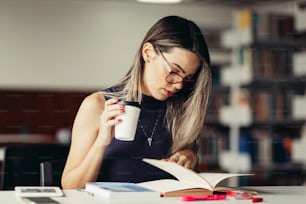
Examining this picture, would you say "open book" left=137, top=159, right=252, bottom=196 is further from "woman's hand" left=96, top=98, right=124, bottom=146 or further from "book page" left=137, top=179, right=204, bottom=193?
"woman's hand" left=96, top=98, right=124, bottom=146

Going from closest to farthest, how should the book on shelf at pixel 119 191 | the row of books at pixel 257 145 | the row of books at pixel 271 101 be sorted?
the book on shelf at pixel 119 191 → the row of books at pixel 257 145 → the row of books at pixel 271 101

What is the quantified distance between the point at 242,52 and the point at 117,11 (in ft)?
2.66

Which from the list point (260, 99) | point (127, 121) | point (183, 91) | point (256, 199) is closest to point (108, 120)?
point (127, 121)

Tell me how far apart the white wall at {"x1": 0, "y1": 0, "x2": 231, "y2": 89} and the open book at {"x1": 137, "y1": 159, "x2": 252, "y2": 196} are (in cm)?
37

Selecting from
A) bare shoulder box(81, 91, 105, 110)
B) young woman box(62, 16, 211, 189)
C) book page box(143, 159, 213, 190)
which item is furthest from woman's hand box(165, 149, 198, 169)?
bare shoulder box(81, 91, 105, 110)

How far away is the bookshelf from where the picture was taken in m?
2.25

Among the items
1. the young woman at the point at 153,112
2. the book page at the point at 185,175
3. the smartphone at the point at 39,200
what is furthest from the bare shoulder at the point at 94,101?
the smartphone at the point at 39,200

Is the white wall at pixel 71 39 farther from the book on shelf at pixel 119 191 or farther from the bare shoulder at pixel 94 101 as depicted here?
the book on shelf at pixel 119 191

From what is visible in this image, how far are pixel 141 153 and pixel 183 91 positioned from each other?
0.23 m

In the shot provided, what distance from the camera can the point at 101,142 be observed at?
6.31ft

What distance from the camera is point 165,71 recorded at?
198 cm

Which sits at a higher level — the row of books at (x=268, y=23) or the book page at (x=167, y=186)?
the row of books at (x=268, y=23)

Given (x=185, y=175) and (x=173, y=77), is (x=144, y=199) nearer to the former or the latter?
(x=185, y=175)

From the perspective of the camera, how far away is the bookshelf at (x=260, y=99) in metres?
2.25
